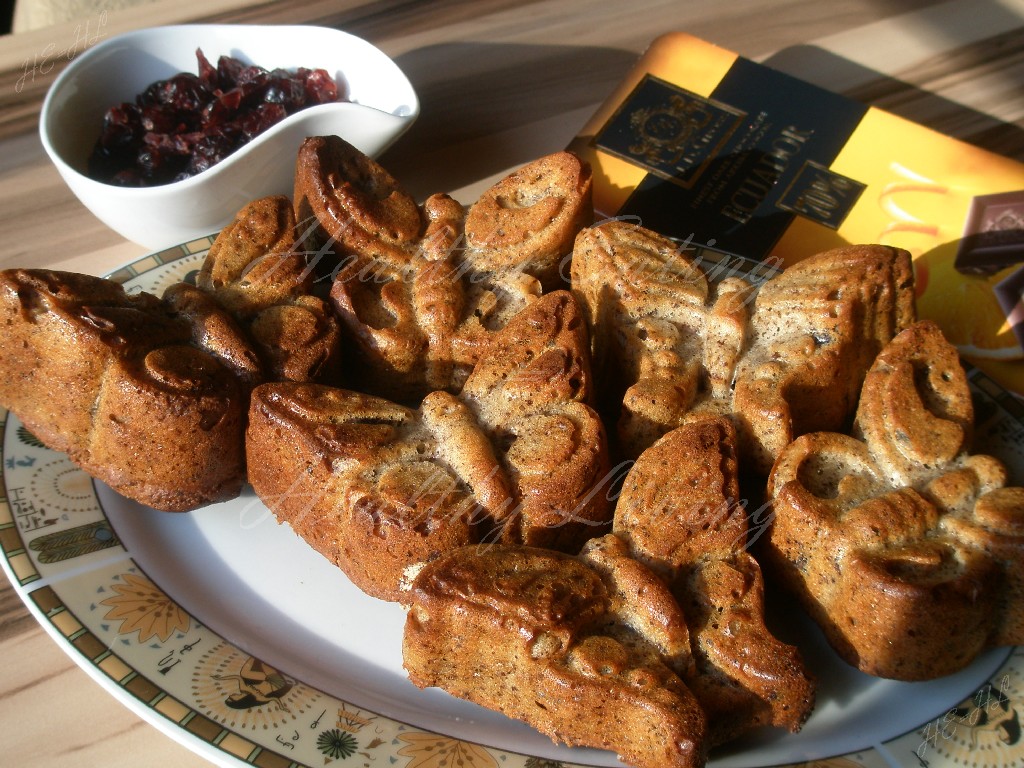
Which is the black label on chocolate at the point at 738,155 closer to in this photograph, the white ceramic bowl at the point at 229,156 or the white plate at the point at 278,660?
the white ceramic bowl at the point at 229,156

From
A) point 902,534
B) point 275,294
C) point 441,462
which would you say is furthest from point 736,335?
point 275,294

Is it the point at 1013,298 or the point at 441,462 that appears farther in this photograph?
the point at 1013,298

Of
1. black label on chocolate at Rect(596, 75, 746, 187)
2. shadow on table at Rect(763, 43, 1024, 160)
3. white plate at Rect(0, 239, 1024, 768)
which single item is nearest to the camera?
white plate at Rect(0, 239, 1024, 768)

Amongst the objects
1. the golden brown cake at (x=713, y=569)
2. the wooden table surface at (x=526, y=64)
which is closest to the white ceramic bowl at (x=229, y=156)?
the wooden table surface at (x=526, y=64)

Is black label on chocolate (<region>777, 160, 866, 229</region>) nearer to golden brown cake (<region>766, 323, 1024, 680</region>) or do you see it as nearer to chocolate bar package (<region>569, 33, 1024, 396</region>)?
chocolate bar package (<region>569, 33, 1024, 396</region>)

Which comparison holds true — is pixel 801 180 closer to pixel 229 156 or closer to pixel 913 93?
pixel 913 93

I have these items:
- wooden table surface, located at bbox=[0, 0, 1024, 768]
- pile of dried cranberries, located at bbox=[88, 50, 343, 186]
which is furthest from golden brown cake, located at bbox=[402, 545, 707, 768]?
wooden table surface, located at bbox=[0, 0, 1024, 768]
